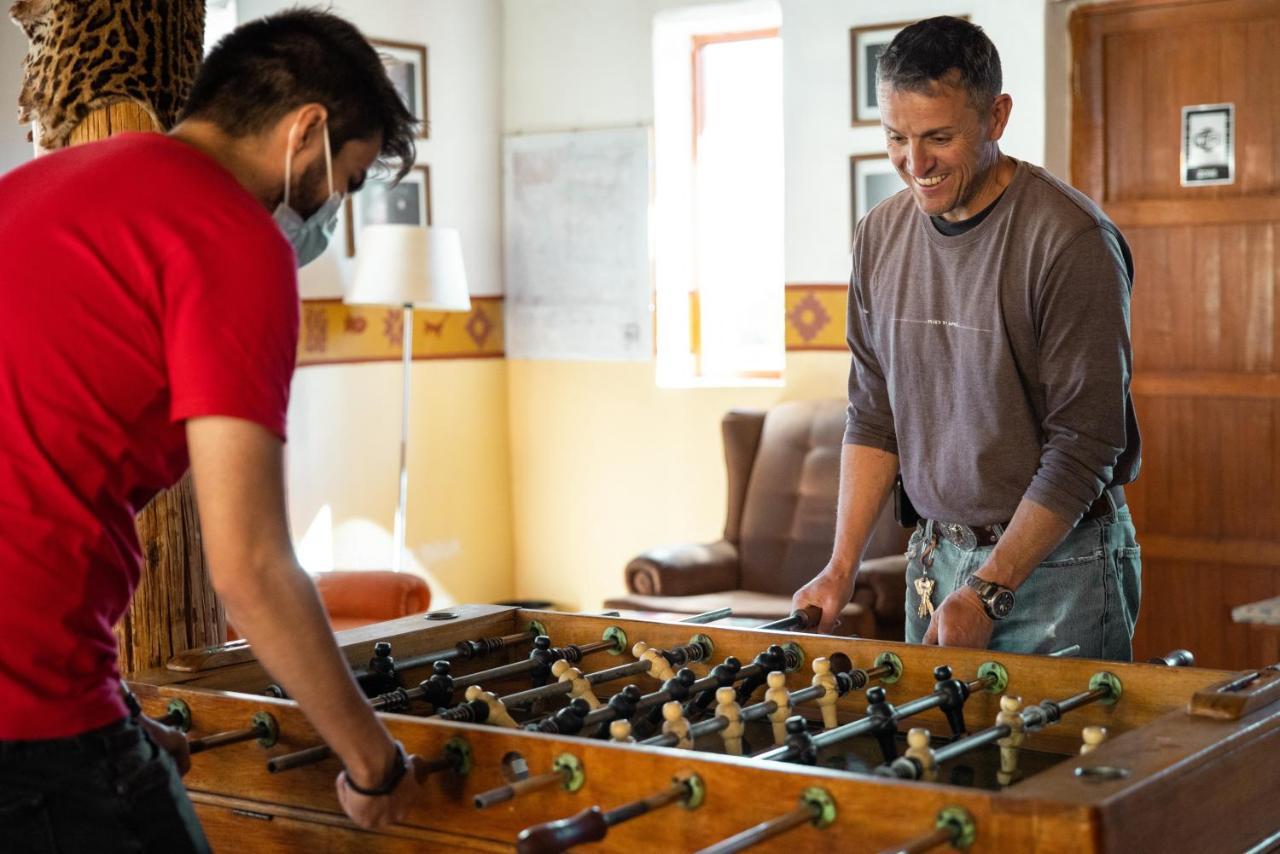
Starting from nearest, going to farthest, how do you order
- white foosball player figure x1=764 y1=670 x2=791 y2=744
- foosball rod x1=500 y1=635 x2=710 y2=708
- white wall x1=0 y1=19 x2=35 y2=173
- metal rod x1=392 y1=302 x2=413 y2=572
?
1. white foosball player figure x1=764 y1=670 x2=791 y2=744
2. foosball rod x1=500 y1=635 x2=710 y2=708
3. white wall x1=0 y1=19 x2=35 y2=173
4. metal rod x1=392 y1=302 x2=413 y2=572

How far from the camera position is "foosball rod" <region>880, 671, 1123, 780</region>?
5.88 ft

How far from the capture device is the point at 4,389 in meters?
1.52

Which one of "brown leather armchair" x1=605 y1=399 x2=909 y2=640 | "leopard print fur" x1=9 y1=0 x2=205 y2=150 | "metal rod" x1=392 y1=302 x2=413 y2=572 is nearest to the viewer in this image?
"leopard print fur" x1=9 y1=0 x2=205 y2=150

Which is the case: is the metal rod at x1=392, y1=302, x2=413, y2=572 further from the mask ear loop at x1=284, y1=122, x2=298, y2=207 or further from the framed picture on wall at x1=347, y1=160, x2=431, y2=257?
the mask ear loop at x1=284, y1=122, x2=298, y2=207

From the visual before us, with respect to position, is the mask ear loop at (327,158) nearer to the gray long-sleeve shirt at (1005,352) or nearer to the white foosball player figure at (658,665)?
the white foosball player figure at (658,665)

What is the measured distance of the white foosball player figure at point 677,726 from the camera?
198 centimetres

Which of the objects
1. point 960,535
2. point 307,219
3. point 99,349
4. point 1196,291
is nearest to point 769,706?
point 960,535

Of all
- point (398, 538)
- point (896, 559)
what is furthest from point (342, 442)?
point (896, 559)

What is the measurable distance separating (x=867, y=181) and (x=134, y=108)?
11.4 ft

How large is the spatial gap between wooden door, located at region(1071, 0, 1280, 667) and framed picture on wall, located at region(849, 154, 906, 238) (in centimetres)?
67

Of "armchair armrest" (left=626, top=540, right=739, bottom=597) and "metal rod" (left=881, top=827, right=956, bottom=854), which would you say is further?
"armchair armrest" (left=626, top=540, right=739, bottom=597)

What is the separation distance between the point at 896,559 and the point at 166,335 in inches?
150

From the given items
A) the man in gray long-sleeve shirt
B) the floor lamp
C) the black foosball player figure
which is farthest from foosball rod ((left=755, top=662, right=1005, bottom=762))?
the floor lamp

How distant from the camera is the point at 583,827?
1.58m
